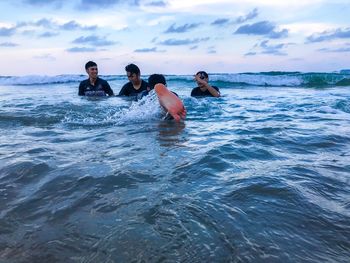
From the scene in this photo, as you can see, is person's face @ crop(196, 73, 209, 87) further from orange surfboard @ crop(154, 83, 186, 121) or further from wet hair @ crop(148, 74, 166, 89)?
orange surfboard @ crop(154, 83, 186, 121)

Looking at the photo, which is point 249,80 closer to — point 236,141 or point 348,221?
point 236,141

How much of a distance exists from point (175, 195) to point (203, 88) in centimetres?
862

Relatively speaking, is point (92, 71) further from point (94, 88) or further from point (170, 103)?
point (170, 103)

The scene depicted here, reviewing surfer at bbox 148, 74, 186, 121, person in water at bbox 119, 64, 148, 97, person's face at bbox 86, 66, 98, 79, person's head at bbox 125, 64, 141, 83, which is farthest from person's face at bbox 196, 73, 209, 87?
surfer at bbox 148, 74, 186, 121

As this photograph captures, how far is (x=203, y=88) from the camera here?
1110 centimetres

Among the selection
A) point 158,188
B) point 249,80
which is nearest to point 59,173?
point 158,188

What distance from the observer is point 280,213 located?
7.95ft

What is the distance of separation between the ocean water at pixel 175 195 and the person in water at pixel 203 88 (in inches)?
200

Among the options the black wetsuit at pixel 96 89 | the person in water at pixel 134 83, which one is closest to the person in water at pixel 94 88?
the black wetsuit at pixel 96 89

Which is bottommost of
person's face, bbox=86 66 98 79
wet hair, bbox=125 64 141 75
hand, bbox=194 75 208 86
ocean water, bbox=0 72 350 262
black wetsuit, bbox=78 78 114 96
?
black wetsuit, bbox=78 78 114 96

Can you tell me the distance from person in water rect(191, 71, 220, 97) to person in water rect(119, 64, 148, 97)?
160 cm

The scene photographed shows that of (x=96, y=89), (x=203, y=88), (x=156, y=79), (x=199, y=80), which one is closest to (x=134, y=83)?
(x=96, y=89)

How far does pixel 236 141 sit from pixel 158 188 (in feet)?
6.86

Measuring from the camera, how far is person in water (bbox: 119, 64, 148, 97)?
984 centimetres
